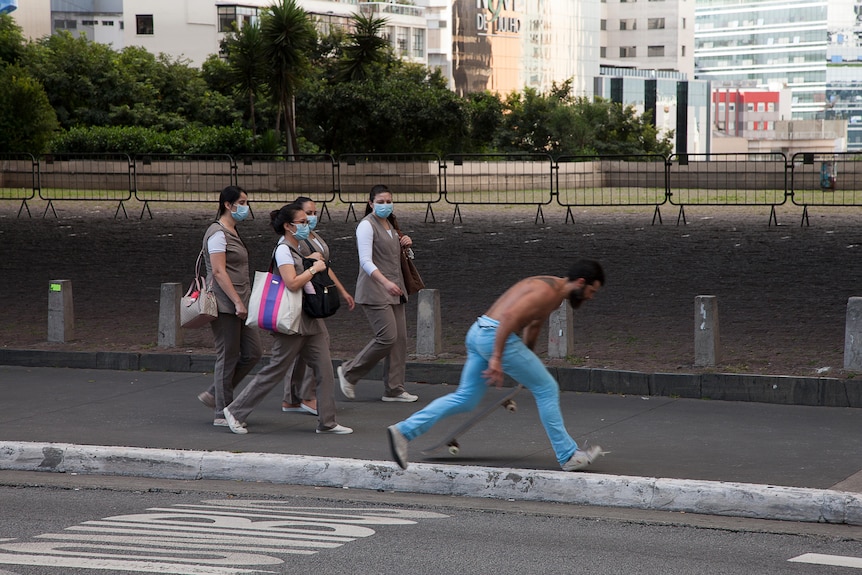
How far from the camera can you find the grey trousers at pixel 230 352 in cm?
876

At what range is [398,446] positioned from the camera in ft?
23.4

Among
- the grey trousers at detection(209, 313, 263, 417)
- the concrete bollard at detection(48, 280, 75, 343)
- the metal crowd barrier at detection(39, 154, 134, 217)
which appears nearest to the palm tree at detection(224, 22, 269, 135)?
the metal crowd barrier at detection(39, 154, 134, 217)

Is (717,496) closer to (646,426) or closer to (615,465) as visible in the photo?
(615,465)

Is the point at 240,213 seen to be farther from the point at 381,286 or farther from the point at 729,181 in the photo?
the point at 729,181

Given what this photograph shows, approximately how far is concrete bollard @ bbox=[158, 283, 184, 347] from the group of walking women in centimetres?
270

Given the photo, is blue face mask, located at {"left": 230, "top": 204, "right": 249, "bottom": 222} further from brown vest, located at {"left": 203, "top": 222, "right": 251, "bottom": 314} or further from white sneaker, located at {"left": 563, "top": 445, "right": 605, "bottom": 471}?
white sneaker, located at {"left": 563, "top": 445, "right": 605, "bottom": 471}

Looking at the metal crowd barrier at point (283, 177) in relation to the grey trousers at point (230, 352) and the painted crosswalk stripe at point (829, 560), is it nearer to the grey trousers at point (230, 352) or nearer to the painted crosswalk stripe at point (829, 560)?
the grey trousers at point (230, 352)

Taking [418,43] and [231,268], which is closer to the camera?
[231,268]

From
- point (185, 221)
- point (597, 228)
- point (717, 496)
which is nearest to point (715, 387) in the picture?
point (717, 496)

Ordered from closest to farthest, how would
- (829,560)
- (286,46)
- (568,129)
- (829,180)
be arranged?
(829,560) < (829,180) < (286,46) < (568,129)

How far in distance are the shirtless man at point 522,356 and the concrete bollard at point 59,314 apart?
Result: 613cm

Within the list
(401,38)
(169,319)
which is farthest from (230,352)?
(401,38)

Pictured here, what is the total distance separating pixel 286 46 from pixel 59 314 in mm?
28764

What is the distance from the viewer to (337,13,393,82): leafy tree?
152 ft
